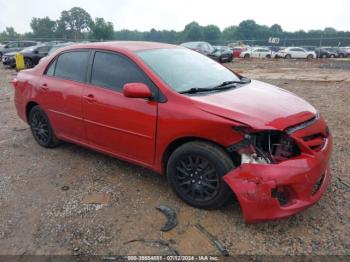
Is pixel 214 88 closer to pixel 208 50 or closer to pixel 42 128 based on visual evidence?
pixel 42 128

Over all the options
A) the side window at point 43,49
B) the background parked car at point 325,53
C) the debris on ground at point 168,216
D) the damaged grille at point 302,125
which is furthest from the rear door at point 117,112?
the background parked car at point 325,53

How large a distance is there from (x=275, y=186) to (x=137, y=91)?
158 centimetres

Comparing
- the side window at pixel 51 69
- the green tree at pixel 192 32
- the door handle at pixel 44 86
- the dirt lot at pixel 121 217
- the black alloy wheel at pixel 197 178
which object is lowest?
the dirt lot at pixel 121 217

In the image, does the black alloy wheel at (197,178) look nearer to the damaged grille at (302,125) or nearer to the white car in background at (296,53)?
the damaged grille at (302,125)

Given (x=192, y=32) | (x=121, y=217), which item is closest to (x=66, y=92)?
(x=121, y=217)

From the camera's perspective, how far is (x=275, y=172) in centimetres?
268

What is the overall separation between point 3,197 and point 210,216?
7.56 feet

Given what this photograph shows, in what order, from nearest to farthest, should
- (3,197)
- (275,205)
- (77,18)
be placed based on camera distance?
(275,205), (3,197), (77,18)

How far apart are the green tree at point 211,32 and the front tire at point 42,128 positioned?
8820 cm

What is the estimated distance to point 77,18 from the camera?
75.1 meters

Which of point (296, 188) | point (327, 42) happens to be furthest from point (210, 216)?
point (327, 42)

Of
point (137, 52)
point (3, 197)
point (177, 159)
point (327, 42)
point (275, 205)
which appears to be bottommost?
point (3, 197)

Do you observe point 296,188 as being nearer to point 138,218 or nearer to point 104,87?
point 138,218

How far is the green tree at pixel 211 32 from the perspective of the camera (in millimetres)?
91125
